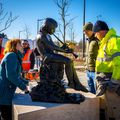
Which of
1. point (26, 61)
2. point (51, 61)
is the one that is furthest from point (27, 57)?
point (51, 61)

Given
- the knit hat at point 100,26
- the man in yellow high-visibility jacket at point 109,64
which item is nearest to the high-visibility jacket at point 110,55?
the man in yellow high-visibility jacket at point 109,64

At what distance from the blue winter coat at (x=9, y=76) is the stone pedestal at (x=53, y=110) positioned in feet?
0.60

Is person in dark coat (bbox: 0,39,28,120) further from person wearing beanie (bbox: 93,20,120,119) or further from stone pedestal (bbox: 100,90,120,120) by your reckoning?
stone pedestal (bbox: 100,90,120,120)

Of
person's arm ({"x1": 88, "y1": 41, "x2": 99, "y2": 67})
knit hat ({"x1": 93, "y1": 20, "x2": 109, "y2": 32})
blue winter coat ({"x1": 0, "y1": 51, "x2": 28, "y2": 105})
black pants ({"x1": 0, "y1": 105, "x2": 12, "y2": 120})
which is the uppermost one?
knit hat ({"x1": 93, "y1": 20, "x2": 109, "y2": 32})

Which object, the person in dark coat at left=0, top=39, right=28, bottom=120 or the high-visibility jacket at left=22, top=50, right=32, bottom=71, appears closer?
the person in dark coat at left=0, top=39, right=28, bottom=120

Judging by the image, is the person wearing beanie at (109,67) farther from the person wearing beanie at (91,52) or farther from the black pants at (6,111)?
the black pants at (6,111)

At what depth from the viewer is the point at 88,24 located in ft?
18.9

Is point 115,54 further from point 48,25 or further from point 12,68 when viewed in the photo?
point 12,68

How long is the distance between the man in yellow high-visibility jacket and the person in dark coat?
47.3 inches

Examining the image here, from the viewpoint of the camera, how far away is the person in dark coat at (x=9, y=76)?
4.04 metres

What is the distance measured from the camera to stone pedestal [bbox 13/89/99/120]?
396cm

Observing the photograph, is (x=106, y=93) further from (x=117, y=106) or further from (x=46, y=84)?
(x=46, y=84)

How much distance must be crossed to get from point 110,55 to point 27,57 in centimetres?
540

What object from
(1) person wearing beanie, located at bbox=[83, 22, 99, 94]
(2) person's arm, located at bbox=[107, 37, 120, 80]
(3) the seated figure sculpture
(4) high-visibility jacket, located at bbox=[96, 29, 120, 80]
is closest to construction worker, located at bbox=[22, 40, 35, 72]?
(1) person wearing beanie, located at bbox=[83, 22, 99, 94]
